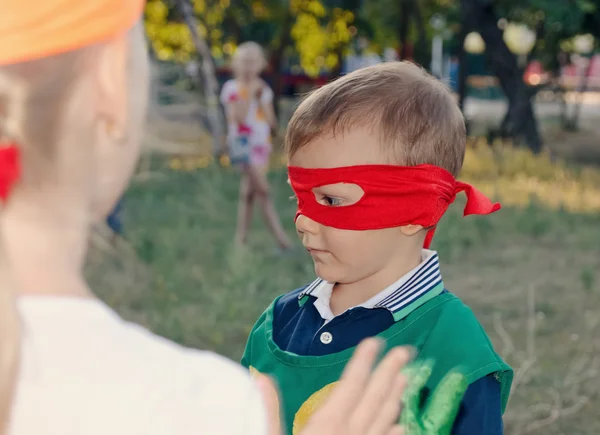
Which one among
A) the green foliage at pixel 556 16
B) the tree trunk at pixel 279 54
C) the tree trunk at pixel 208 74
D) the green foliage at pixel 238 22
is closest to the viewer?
the tree trunk at pixel 208 74

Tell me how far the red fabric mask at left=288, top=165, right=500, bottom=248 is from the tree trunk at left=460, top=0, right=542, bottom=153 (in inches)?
538

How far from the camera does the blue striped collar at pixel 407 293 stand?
209 cm

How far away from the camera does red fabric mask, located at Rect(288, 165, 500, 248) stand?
2098 mm

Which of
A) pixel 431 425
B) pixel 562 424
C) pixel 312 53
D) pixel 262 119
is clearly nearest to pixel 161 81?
pixel 431 425

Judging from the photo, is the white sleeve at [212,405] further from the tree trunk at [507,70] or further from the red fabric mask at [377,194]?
the tree trunk at [507,70]

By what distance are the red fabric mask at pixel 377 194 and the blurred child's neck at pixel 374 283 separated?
0.09m

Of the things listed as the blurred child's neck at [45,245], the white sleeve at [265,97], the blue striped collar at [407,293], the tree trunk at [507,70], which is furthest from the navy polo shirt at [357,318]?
the tree trunk at [507,70]

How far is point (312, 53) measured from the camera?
29.4 meters

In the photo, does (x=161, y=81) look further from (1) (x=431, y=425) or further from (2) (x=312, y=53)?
(2) (x=312, y=53)

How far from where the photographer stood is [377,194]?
211cm

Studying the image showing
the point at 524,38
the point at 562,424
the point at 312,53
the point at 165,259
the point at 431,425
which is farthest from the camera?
the point at 524,38

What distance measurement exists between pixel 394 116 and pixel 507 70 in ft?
46.4

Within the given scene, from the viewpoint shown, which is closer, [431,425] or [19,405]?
[19,405]

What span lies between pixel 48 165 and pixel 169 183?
40.5 feet
